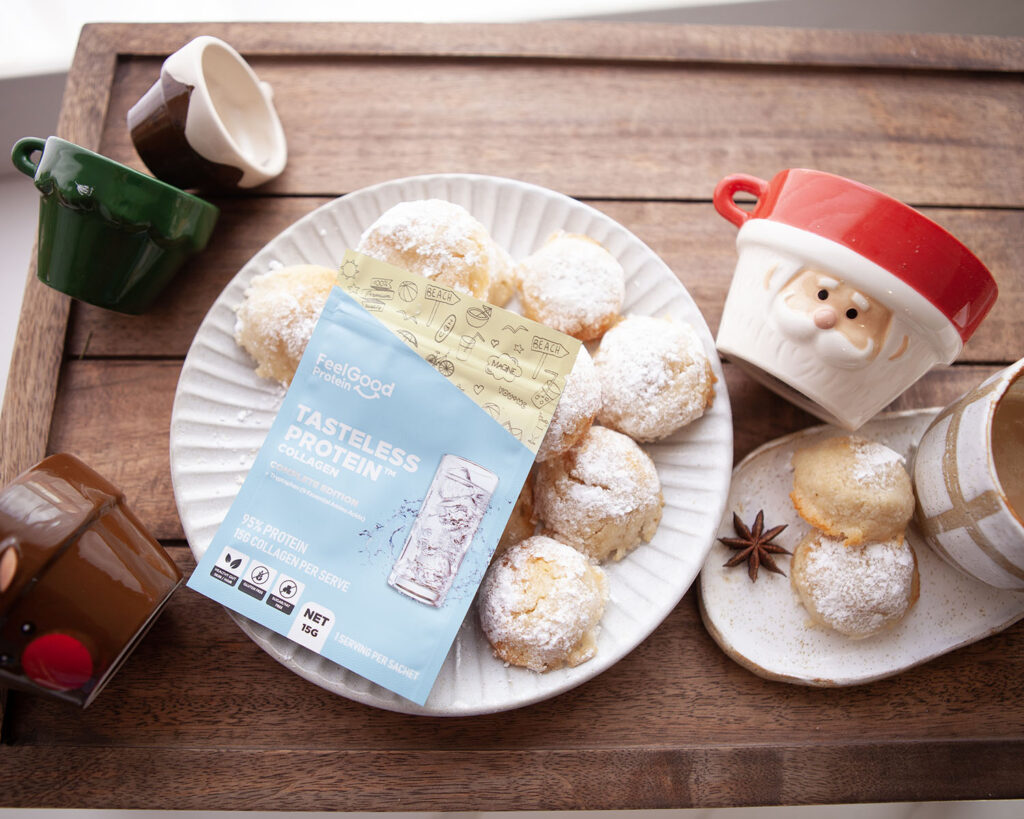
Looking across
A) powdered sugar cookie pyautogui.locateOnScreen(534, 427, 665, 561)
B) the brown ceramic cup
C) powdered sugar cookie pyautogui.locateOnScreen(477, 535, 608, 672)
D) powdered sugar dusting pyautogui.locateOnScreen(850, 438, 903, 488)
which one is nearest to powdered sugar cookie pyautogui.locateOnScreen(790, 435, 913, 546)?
powdered sugar dusting pyautogui.locateOnScreen(850, 438, 903, 488)

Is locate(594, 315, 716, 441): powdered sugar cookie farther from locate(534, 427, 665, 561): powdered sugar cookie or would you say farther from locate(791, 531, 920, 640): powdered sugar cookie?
locate(791, 531, 920, 640): powdered sugar cookie

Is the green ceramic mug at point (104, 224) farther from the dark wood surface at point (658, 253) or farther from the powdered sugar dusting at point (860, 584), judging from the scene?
the powdered sugar dusting at point (860, 584)

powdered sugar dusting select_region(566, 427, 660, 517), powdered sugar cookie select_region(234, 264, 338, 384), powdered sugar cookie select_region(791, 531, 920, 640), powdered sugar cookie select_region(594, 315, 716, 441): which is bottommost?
powdered sugar cookie select_region(791, 531, 920, 640)

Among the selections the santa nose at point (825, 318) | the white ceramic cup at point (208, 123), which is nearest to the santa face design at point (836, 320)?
the santa nose at point (825, 318)

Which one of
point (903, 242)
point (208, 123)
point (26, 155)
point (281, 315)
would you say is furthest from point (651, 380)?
point (26, 155)

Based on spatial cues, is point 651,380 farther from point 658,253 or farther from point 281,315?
point 281,315
